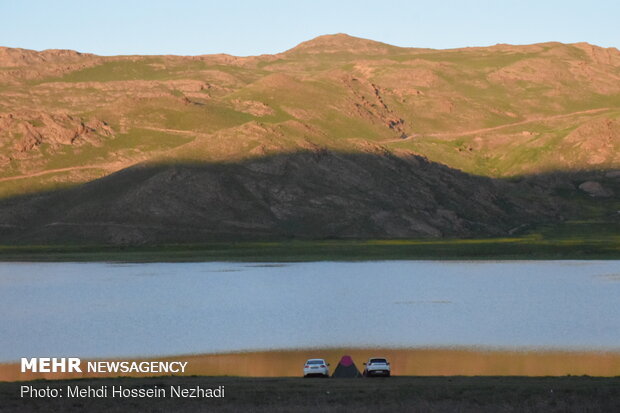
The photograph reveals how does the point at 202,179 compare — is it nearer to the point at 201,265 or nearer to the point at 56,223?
the point at 56,223

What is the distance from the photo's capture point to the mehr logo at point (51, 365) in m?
50.7

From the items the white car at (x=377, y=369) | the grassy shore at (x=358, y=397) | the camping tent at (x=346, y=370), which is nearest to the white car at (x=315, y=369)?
the camping tent at (x=346, y=370)

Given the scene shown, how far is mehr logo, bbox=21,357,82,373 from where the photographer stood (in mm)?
50688

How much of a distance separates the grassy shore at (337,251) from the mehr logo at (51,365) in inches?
3355

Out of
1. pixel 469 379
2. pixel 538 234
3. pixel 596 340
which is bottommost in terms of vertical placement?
pixel 469 379

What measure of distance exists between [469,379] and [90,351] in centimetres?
2376

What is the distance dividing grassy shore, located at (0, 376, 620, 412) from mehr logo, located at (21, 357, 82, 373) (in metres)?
9.19

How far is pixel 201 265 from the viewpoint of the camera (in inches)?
5192

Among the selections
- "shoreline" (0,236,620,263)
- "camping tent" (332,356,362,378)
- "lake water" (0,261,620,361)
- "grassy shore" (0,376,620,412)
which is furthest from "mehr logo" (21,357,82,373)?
"shoreline" (0,236,620,263)

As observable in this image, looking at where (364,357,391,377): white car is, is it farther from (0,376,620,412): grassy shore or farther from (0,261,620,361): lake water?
(0,261,620,361): lake water

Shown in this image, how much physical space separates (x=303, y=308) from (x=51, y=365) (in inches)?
1170

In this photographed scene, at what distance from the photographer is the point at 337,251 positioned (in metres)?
148

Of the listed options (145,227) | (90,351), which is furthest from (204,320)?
(145,227)

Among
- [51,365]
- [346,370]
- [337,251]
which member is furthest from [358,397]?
[337,251]
